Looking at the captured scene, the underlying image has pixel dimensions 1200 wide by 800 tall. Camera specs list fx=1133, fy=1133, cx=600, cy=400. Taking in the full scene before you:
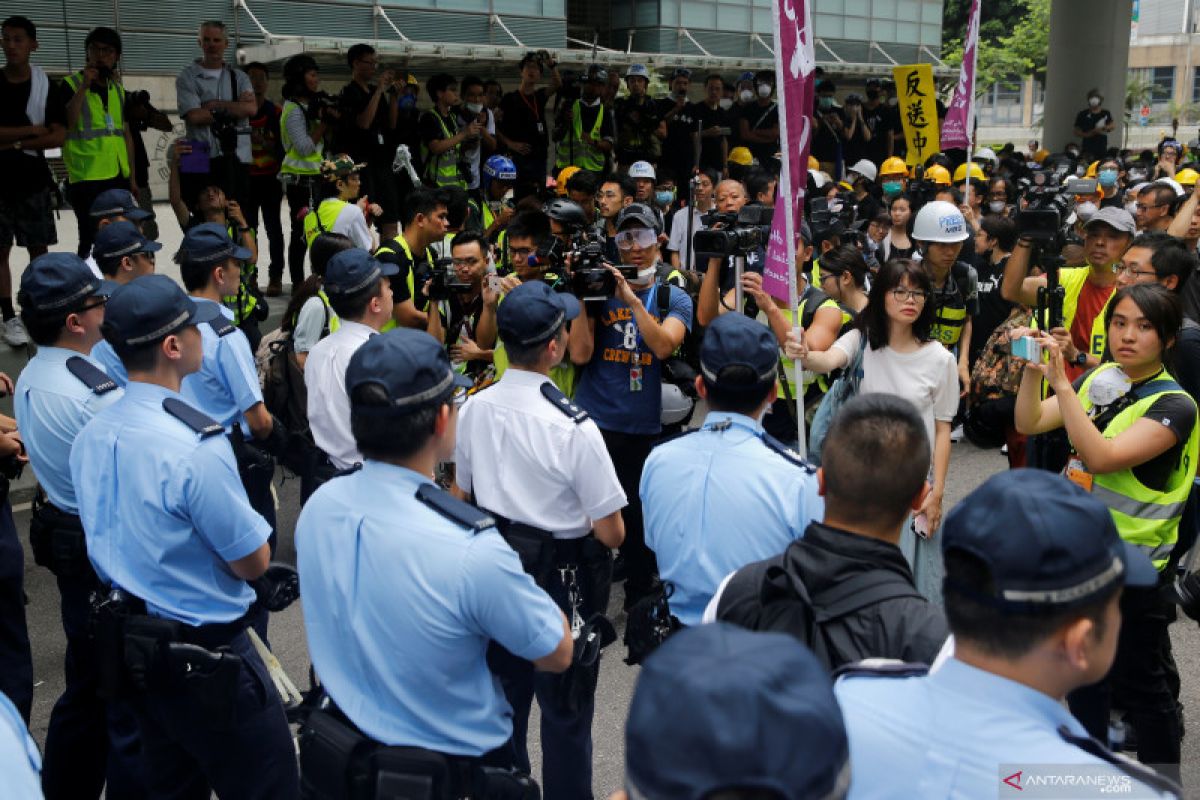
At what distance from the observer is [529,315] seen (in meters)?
4.01

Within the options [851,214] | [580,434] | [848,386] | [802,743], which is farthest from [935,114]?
[802,743]

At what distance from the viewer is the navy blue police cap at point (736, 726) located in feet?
4.49

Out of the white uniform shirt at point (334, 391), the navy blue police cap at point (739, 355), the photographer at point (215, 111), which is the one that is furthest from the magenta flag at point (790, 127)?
the photographer at point (215, 111)

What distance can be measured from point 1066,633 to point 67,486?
3.45 m

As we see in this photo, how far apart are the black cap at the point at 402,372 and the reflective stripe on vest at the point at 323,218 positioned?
6.01 m

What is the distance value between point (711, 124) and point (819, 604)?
42.1ft

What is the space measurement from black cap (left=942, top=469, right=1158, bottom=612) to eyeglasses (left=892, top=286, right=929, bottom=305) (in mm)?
3065

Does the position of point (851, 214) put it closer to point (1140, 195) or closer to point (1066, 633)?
point (1140, 195)

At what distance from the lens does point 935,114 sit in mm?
13148

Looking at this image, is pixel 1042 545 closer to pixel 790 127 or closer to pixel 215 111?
pixel 790 127

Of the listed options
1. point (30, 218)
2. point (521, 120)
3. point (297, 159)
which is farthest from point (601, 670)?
point (521, 120)

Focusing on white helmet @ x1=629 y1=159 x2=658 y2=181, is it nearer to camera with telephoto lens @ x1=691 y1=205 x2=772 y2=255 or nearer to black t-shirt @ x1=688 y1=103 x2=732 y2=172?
black t-shirt @ x1=688 y1=103 x2=732 y2=172

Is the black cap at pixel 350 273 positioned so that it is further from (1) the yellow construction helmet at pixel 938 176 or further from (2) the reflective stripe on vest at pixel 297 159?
(1) the yellow construction helmet at pixel 938 176

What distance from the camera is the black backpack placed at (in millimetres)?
2328
